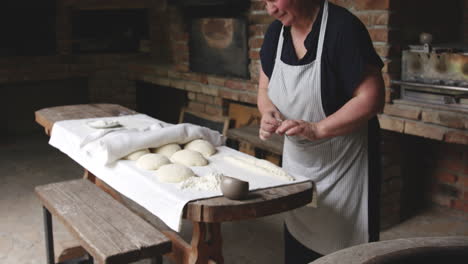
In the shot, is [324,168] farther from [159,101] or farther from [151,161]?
[159,101]

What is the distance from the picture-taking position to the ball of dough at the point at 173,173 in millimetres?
1887

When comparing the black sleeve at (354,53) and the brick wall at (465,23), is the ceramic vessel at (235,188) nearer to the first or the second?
the black sleeve at (354,53)

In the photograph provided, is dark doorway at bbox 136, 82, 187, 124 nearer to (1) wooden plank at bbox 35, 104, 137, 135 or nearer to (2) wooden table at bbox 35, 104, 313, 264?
(1) wooden plank at bbox 35, 104, 137, 135

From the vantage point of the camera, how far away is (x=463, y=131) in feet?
8.93

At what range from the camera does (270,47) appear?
2062 mm

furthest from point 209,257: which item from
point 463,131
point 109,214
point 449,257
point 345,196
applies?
point 463,131

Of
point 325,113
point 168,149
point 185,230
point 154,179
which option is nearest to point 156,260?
point 154,179

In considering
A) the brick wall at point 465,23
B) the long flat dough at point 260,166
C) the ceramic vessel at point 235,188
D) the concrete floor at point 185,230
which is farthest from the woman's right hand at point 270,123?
the brick wall at point 465,23

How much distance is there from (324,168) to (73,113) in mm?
1832

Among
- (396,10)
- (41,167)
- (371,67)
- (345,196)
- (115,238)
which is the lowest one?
(41,167)

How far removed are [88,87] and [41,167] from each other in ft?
6.61

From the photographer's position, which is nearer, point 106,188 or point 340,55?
point 340,55

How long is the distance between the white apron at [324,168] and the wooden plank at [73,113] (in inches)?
58.1

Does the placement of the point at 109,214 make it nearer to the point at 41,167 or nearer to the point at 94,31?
the point at 41,167
